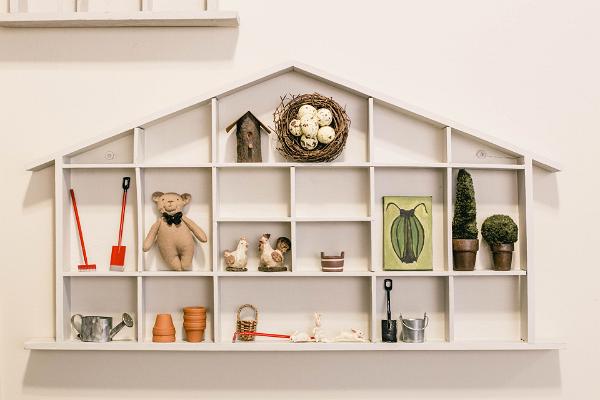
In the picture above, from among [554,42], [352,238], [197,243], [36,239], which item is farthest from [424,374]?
[36,239]

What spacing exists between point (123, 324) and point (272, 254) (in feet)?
1.45

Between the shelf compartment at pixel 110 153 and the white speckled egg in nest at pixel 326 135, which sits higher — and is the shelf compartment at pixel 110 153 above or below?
below

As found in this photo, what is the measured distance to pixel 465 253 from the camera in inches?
78.2

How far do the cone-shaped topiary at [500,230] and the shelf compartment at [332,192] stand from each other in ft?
1.07

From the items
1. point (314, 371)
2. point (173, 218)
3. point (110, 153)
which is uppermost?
point (110, 153)

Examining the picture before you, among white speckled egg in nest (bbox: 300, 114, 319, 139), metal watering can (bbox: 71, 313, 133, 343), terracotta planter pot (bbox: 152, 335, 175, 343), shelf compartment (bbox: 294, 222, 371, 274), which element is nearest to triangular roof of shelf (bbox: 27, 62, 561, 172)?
white speckled egg in nest (bbox: 300, 114, 319, 139)

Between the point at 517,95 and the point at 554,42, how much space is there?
180 mm

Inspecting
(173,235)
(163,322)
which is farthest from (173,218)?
(163,322)

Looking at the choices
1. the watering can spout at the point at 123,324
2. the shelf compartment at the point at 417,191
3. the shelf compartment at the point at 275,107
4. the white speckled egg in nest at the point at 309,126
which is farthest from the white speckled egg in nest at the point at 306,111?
the watering can spout at the point at 123,324

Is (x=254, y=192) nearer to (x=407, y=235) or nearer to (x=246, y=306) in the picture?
(x=246, y=306)

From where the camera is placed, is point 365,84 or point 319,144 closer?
point 319,144

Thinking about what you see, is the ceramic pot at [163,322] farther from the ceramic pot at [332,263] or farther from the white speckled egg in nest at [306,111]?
the white speckled egg in nest at [306,111]

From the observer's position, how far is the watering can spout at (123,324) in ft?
6.56

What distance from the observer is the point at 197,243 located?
2055 millimetres
